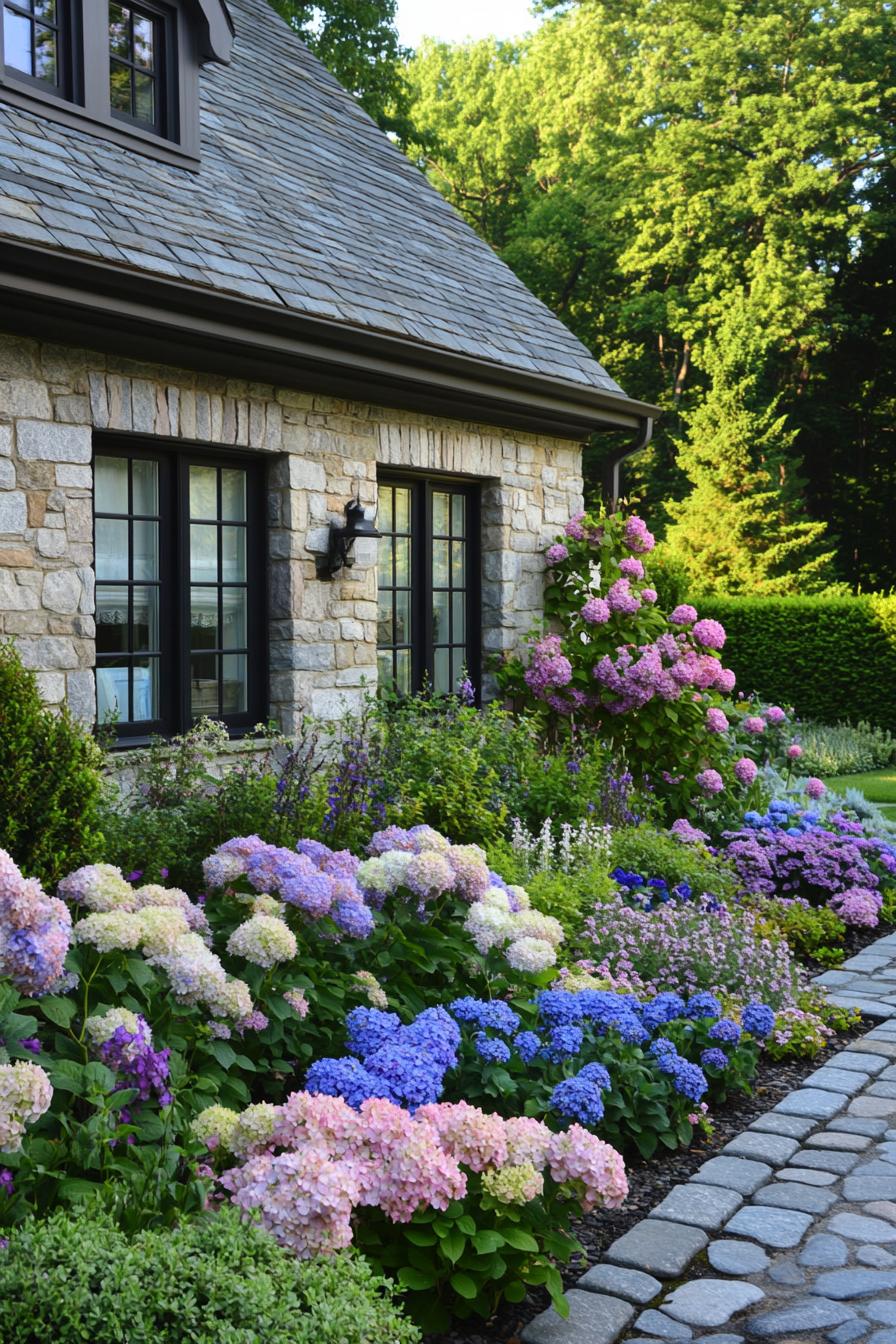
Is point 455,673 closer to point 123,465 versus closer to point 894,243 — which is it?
point 123,465

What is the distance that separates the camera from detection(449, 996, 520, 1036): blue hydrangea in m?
3.44

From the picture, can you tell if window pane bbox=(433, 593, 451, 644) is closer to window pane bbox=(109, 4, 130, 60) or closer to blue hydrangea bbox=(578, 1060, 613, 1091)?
window pane bbox=(109, 4, 130, 60)

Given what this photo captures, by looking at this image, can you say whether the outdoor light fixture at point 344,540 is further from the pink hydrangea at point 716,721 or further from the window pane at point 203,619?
the pink hydrangea at point 716,721

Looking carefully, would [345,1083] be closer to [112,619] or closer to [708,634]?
[112,619]

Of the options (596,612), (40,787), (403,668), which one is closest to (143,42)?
(403,668)

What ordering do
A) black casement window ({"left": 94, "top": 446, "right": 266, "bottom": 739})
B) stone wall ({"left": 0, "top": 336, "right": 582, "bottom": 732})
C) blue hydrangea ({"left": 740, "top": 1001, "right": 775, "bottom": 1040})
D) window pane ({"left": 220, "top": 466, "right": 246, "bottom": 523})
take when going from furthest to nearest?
1. window pane ({"left": 220, "top": 466, "right": 246, "bottom": 523})
2. black casement window ({"left": 94, "top": 446, "right": 266, "bottom": 739})
3. stone wall ({"left": 0, "top": 336, "right": 582, "bottom": 732})
4. blue hydrangea ({"left": 740, "top": 1001, "right": 775, "bottom": 1040})

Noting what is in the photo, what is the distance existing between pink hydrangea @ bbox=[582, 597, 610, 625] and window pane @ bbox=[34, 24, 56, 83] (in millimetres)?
4472

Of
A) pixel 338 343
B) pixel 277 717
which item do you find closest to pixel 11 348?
A: pixel 338 343

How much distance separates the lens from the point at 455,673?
859 cm

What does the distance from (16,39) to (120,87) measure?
0.88m

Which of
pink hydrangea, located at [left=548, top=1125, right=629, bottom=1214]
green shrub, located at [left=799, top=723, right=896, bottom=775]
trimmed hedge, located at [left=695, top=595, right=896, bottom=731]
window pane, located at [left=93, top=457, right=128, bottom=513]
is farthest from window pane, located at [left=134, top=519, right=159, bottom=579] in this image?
trimmed hedge, located at [left=695, top=595, right=896, bottom=731]

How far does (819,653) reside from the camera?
16469 millimetres

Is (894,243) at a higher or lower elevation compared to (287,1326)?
higher

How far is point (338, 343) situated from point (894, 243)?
19727 millimetres
